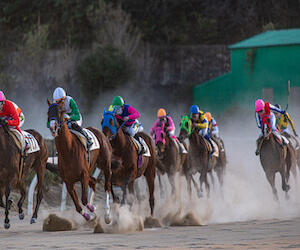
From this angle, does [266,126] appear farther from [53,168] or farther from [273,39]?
[273,39]

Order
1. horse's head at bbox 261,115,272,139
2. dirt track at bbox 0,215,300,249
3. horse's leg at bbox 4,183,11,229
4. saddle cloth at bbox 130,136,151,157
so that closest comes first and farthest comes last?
1. dirt track at bbox 0,215,300,249
2. horse's leg at bbox 4,183,11,229
3. saddle cloth at bbox 130,136,151,157
4. horse's head at bbox 261,115,272,139

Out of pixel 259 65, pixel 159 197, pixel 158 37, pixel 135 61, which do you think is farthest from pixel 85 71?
pixel 159 197

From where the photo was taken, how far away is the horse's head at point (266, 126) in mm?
13219

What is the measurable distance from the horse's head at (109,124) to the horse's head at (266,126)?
12.0 ft

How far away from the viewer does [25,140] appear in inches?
411

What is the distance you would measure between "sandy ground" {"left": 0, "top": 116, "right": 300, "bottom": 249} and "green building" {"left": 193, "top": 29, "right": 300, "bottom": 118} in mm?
14925

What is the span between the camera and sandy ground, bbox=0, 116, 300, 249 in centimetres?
798

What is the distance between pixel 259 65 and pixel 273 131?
17.9 metres

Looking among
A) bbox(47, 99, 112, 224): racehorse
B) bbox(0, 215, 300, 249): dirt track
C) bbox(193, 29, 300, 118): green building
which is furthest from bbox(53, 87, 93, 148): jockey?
bbox(193, 29, 300, 118): green building

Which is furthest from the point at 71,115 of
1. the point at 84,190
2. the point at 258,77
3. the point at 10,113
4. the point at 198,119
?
the point at 258,77

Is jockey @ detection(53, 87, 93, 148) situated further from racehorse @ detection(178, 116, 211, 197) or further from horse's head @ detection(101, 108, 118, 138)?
racehorse @ detection(178, 116, 211, 197)

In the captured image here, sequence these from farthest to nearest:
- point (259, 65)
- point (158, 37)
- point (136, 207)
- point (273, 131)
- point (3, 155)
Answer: point (158, 37), point (259, 65), point (273, 131), point (136, 207), point (3, 155)

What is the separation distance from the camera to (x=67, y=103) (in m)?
9.78

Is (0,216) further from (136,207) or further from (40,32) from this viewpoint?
(40,32)
